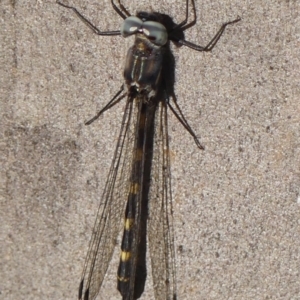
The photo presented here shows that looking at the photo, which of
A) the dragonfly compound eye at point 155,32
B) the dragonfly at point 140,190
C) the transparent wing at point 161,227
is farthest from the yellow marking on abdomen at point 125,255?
the dragonfly compound eye at point 155,32

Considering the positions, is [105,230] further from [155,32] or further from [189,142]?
[155,32]

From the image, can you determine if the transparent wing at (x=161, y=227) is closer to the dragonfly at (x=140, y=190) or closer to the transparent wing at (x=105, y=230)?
the dragonfly at (x=140, y=190)

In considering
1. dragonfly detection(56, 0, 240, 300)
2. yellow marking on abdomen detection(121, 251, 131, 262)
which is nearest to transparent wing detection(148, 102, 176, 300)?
dragonfly detection(56, 0, 240, 300)

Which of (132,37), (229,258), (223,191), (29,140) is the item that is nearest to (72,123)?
(29,140)

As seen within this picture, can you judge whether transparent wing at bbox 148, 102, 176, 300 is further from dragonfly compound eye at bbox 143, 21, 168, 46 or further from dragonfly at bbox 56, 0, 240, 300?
dragonfly compound eye at bbox 143, 21, 168, 46

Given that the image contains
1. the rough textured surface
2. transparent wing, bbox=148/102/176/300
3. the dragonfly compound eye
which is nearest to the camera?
the dragonfly compound eye

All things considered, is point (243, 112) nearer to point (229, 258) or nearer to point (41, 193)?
point (229, 258)

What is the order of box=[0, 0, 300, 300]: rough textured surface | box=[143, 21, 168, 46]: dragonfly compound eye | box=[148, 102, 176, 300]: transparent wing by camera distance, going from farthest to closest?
box=[148, 102, 176, 300]: transparent wing
box=[0, 0, 300, 300]: rough textured surface
box=[143, 21, 168, 46]: dragonfly compound eye

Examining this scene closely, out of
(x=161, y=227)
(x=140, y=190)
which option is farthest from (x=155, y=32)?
(x=161, y=227)
